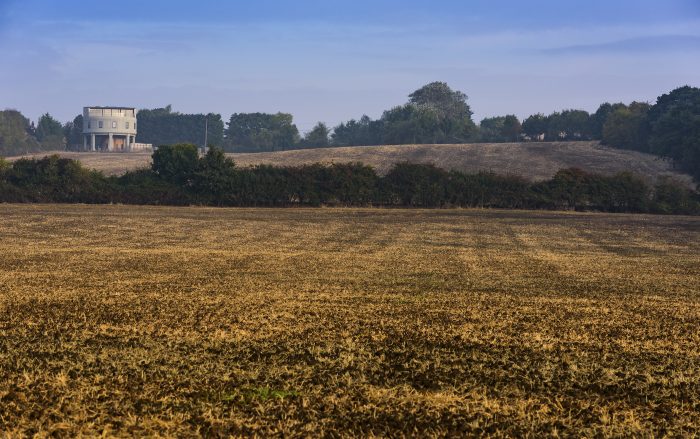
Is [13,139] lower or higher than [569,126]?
lower

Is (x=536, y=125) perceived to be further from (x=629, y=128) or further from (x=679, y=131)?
(x=679, y=131)

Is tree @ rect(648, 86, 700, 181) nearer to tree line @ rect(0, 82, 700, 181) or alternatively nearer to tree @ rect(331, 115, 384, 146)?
tree line @ rect(0, 82, 700, 181)

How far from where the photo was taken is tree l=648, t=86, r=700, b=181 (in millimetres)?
84062

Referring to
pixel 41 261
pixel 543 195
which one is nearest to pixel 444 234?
pixel 41 261

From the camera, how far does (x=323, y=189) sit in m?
64.7

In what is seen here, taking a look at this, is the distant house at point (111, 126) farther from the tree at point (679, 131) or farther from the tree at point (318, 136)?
the tree at point (679, 131)

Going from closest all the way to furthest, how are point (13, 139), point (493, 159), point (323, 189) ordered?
point (323, 189), point (493, 159), point (13, 139)

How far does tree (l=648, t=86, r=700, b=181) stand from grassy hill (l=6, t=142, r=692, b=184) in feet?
7.01

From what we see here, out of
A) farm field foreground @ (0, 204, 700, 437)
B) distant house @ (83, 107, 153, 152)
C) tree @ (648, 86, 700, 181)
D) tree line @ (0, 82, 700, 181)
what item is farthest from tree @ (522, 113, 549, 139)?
farm field foreground @ (0, 204, 700, 437)

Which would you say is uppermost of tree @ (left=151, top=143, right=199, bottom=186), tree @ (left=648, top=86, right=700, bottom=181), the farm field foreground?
tree @ (left=648, top=86, right=700, bottom=181)

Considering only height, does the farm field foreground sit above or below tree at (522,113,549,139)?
below

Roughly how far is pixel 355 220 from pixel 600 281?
92.3ft

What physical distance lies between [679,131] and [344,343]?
294ft

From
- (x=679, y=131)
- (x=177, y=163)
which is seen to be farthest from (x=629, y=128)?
(x=177, y=163)
